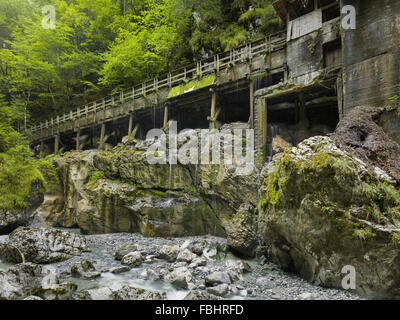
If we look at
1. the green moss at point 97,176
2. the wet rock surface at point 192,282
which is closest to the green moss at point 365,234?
the wet rock surface at point 192,282

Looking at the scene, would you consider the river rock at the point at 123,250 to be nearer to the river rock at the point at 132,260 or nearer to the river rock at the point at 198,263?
the river rock at the point at 132,260

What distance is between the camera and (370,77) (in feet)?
27.2

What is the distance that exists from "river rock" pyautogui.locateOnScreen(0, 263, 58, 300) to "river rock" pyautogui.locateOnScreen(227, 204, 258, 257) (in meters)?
5.40

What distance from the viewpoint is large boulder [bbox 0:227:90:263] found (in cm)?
760

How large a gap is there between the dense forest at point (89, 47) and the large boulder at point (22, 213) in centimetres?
45

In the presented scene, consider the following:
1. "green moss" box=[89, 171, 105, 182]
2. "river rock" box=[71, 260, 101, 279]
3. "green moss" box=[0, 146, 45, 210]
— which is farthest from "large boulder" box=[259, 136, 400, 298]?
"green moss" box=[0, 146, 45, 210]

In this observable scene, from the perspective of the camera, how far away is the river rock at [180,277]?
5777 mm

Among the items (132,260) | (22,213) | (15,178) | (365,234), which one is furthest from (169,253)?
(15,178)

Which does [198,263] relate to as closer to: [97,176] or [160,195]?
[160,195]

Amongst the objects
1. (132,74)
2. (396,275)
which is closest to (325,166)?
(396,275)

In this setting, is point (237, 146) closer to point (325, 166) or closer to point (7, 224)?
point (325, 166)

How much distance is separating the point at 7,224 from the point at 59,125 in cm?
1579

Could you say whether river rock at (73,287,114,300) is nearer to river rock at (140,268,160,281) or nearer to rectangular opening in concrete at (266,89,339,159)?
river rock at (140,268,160,281)

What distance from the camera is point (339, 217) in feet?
15.7
